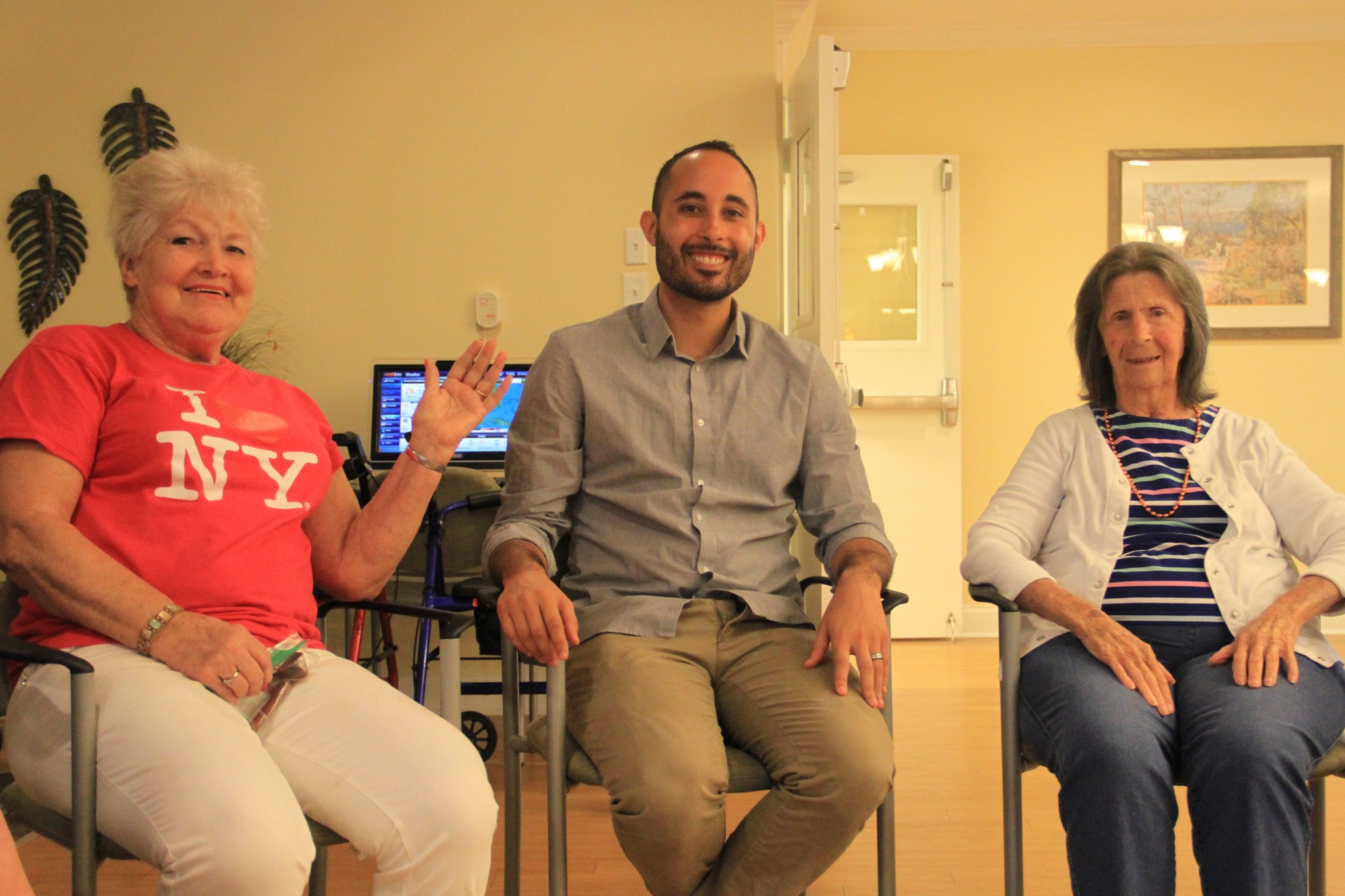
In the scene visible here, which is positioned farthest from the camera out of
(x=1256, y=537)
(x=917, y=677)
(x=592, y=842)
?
(x=917, y=677)

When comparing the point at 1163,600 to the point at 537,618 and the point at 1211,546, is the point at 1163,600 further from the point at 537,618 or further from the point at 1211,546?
the point at 537,618

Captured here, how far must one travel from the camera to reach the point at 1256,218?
4840 mm

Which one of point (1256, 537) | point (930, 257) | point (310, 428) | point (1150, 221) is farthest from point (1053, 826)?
point (1150, 221)

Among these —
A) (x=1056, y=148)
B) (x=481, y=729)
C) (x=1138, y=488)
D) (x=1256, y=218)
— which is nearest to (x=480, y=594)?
(x=1138, y=488)

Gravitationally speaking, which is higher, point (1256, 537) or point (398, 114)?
point (398, 114)

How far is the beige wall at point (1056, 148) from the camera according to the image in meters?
4.83

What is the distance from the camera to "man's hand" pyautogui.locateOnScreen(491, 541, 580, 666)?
1486mm

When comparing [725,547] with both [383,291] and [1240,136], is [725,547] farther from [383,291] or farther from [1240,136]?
[1240,136]

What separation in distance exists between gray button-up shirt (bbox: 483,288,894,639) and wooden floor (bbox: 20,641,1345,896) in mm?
771

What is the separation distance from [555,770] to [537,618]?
213mm

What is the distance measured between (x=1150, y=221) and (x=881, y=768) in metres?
4.18

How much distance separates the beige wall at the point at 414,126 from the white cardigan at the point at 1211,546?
1.87 m

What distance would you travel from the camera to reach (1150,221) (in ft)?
16.0

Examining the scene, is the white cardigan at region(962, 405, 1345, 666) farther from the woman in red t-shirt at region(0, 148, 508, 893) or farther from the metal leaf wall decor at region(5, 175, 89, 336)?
the metal leaf wall decor at region(5, 175, 89, 336)
